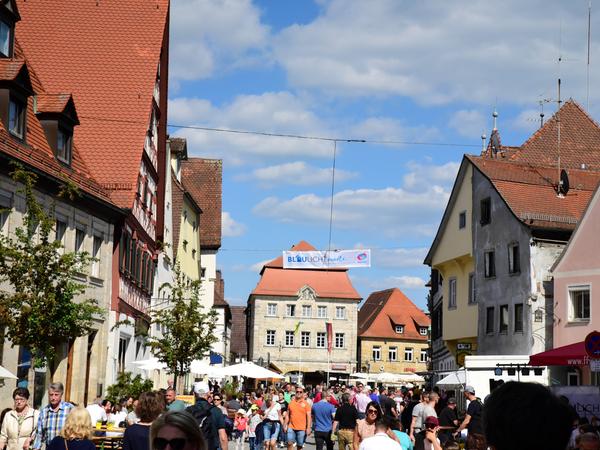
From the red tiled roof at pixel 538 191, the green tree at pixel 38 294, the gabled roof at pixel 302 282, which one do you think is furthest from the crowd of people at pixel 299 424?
the gabled roof at pixel 302 282

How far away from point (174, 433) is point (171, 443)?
1.7 inches

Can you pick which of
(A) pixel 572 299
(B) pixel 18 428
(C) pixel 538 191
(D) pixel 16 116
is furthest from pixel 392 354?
(B) pixel 18 428

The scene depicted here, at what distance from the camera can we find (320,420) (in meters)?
23.6

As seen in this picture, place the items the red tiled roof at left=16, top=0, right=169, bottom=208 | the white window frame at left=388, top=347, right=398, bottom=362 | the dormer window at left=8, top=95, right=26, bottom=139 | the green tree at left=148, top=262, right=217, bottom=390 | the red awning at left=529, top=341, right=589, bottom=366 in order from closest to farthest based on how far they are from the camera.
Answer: the dormer window at left=8, top=95, right=26, bottom=139 → the red awning at left=529, top=341, right=589, bottom=366 → the red tiled roof at left=16, top=0, right=169, bottom=208 → the green tree at left=148, top=262, right=217, bottom=390 → the white window frame at left=388, top=347, right=398, bottom=362

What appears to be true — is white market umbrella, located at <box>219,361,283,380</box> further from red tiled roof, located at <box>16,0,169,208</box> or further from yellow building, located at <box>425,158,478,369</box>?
yellow building, located at <box>425,158,478,369</box>

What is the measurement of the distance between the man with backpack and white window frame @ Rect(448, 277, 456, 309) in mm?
32894

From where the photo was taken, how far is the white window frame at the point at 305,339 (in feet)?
342

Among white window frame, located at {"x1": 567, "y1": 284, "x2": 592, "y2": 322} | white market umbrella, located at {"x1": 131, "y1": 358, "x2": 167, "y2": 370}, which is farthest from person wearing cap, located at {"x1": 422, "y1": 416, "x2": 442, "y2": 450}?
white window frame, located at {"x1": 567, "y1": 284, "x2": 592, "y2": 322}

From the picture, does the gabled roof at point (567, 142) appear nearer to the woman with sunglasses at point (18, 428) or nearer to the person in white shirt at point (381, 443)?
the woman with sunglasses at point (18, 428)

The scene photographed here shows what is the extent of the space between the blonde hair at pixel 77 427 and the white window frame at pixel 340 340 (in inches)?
3797

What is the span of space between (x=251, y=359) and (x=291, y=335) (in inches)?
188

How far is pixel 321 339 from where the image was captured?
105 metres

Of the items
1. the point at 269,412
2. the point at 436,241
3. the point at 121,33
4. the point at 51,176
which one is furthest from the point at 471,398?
the point at 436,241

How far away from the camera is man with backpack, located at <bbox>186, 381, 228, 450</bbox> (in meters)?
14.8
